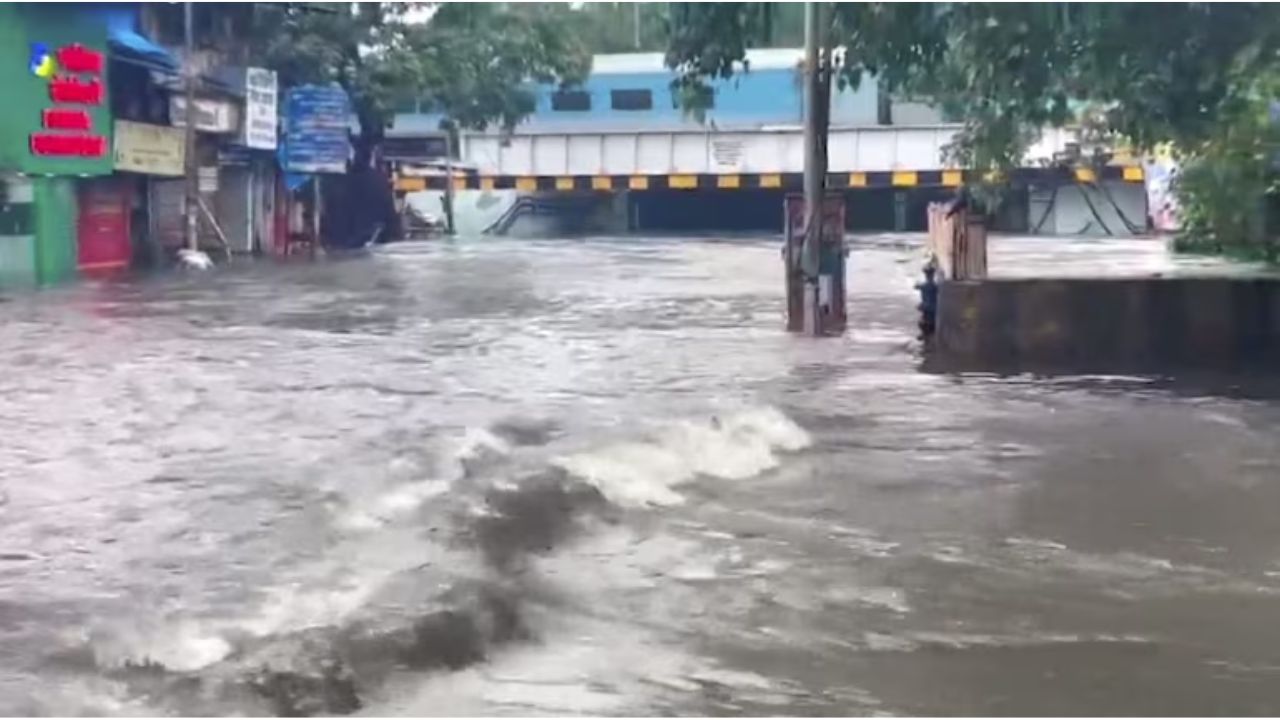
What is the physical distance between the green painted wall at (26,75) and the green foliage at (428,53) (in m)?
6.95

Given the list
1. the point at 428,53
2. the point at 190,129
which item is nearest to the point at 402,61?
the point at 428,53

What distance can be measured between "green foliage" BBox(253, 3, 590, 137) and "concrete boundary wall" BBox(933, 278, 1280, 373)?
1981 cm

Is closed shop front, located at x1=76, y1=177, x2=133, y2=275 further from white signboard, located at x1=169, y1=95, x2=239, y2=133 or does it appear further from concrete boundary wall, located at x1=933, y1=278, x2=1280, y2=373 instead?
concrete boundary wall, located at x1=933, y1=278, x2=1280, y2=373

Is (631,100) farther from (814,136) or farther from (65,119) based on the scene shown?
(814,136)

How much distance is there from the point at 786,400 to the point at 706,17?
112 inches

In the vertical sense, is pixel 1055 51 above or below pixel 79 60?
below

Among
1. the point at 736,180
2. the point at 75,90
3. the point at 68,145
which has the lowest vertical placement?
the point at 736,180

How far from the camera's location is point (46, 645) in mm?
6062

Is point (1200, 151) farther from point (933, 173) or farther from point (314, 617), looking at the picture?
point (933, 173)

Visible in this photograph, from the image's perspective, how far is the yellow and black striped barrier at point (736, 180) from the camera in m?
45.6

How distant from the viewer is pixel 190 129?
102 feet

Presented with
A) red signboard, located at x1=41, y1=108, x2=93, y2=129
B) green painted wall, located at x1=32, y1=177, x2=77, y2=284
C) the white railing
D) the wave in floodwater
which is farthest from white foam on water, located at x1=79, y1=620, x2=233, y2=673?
the white railing

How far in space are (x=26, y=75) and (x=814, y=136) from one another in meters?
14.4

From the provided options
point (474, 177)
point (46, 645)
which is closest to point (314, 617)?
point (46, 645)
